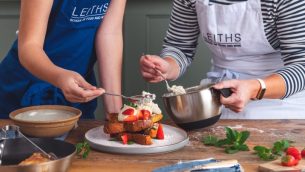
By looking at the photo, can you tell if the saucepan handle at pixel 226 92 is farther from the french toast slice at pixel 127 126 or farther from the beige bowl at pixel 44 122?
the beige bowl at pixel 44 122

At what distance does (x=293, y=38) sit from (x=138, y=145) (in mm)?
703

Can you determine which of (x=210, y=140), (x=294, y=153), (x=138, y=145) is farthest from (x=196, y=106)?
(x=294, y=153)

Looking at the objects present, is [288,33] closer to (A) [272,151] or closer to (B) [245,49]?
(B) [245,49]

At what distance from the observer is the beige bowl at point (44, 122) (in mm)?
1271

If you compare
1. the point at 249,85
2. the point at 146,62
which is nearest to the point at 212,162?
the point at 249,85

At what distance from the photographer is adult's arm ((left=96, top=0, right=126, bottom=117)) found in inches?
66.1

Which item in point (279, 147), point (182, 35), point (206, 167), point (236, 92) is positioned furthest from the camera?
point (182, 35)

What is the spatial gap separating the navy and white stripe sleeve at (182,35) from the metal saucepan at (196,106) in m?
0.50

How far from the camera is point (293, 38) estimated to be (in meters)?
1.68

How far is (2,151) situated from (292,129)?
0.80m

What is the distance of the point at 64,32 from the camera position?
166cm

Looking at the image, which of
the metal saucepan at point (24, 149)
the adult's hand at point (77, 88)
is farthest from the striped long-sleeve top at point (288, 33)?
the metal saucepan at point (24, 149)

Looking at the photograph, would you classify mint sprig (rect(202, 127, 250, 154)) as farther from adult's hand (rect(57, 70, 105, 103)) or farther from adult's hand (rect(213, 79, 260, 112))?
adult's hand (rect(57, 70, 105, 103))

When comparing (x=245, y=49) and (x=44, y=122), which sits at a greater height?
(x=245, y=49)
